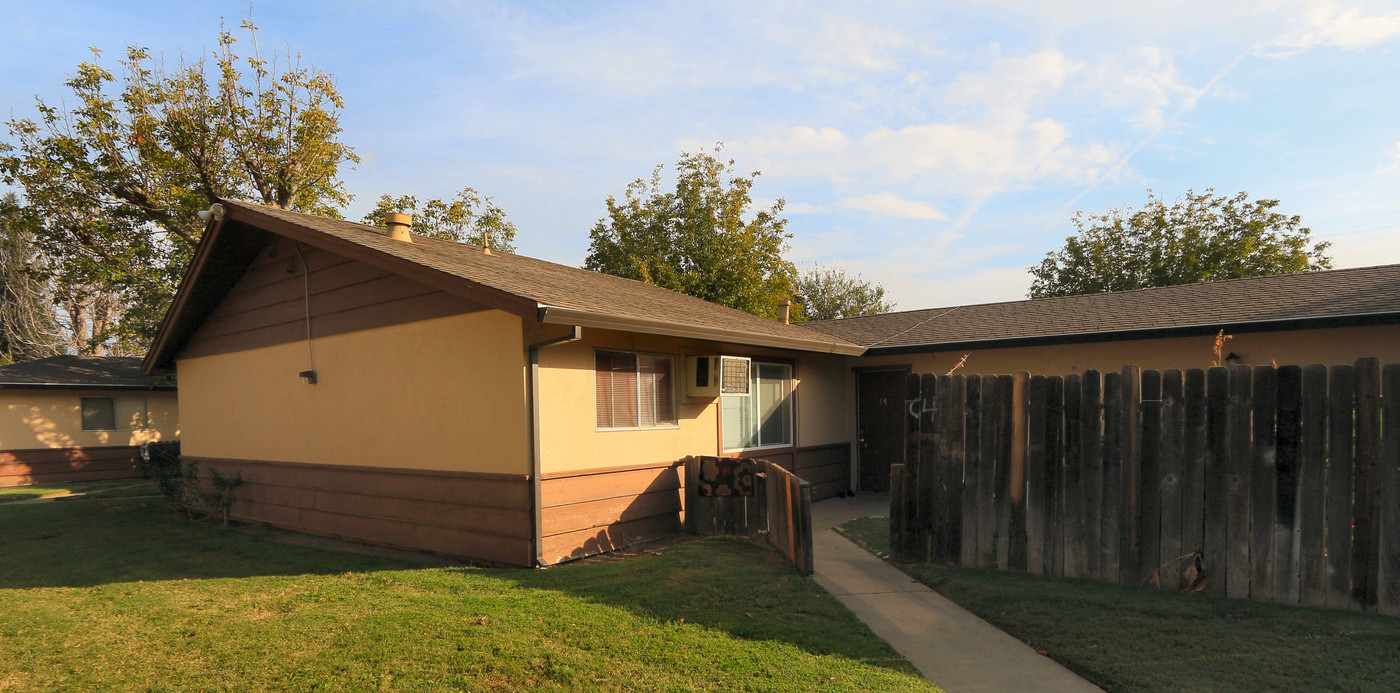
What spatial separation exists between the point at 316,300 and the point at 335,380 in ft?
3.69

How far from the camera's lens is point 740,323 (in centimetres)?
1091

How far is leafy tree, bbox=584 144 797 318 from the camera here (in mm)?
28125

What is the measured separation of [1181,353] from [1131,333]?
28.6 inches

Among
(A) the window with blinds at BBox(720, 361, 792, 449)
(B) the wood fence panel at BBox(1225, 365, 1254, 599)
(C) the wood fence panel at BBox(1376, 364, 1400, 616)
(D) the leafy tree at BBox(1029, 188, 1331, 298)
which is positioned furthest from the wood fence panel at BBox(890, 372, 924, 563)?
(D) the leafy tree at BBox(1029, 188, 1331, 298)

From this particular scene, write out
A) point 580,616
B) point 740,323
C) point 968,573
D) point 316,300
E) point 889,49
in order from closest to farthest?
point 580,616, point 968,573, point 889,49, point 316,300, point 740,323

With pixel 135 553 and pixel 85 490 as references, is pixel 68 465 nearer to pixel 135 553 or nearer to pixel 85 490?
pixel 85 490

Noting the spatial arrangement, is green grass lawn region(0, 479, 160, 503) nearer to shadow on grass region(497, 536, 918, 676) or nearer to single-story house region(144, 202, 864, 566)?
single-story house region(144, 202, 864, 566)

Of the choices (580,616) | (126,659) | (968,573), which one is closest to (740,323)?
(968,573)

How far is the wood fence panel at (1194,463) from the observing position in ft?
17.9

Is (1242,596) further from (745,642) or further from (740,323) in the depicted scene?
(740,323)

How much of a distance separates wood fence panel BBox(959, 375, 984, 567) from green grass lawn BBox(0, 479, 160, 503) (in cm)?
1602

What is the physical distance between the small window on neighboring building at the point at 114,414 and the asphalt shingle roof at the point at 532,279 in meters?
13.8

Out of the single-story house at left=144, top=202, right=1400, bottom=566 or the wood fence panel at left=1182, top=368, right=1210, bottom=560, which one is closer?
the wood fence panel at left=1182, top=368, right=1210, bottom=560

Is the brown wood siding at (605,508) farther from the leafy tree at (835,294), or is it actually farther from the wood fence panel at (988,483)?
the leafy tree at (835,294)
